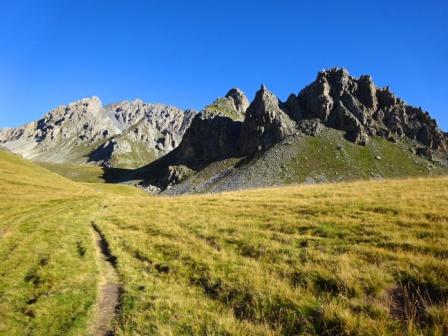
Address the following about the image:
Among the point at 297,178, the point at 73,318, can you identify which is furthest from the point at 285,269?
the point at 297,178

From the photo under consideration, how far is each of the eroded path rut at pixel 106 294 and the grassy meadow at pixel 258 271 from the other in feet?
0.90

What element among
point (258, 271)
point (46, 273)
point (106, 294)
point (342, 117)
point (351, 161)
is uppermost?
point (342, 117)

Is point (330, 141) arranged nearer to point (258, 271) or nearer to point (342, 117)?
point (342, 117)

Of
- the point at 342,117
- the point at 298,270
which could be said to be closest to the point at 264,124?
the point at 342,117

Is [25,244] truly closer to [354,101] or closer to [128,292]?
[128,292]

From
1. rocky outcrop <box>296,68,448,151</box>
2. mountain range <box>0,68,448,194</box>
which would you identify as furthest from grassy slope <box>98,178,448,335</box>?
rocky outcrop <box>296,68,448,151</box>

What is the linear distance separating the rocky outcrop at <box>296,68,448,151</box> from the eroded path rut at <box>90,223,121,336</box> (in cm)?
16463

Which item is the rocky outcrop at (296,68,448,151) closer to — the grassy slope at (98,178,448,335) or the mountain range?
the mountain range

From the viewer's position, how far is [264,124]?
7382 inches

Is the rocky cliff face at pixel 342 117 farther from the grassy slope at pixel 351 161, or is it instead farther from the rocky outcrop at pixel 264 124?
the grassy slope at pixel 351 161

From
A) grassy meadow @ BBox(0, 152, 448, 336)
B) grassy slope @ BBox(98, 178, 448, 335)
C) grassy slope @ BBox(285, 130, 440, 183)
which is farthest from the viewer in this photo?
grassy slope @ BBox(285, 130, 440, 183)

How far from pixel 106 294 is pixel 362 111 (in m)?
183

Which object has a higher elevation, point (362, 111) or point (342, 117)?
point (362, 111)

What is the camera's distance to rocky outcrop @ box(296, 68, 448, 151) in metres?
169
